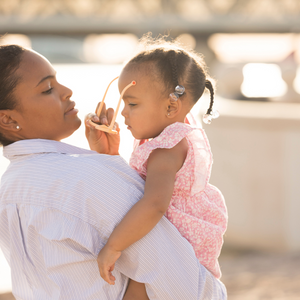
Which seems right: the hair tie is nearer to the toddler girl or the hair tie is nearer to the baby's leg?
the toddler girl

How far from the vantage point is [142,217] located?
1498 millimetres

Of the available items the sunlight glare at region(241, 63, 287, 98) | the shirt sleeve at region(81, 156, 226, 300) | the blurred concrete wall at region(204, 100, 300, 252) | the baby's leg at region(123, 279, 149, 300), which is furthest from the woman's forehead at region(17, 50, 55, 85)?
the sunlight glare at region(241, 63, 287, 98)

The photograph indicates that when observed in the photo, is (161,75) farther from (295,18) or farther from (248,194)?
(295,18)

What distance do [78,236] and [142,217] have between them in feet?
0.78

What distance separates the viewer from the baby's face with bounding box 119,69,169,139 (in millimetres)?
1768

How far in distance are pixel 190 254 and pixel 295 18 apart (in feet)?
35.6

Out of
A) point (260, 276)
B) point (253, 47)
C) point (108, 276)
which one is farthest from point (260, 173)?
point (253, 47)

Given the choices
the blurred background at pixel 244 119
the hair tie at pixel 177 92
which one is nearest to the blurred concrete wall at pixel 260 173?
the blurred background at pixel 244 119

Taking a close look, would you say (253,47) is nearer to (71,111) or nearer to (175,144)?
(71,111)

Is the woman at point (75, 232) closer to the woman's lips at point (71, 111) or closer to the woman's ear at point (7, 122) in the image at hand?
the woman's ear at point (7, 122)

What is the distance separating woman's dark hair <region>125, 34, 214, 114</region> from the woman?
0.42m

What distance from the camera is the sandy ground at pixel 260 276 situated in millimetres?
5276

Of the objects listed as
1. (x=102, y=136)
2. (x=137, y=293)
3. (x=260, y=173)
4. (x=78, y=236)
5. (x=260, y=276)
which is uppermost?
(x=102, y=136)

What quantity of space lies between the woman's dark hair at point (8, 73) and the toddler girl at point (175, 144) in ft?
1.45
